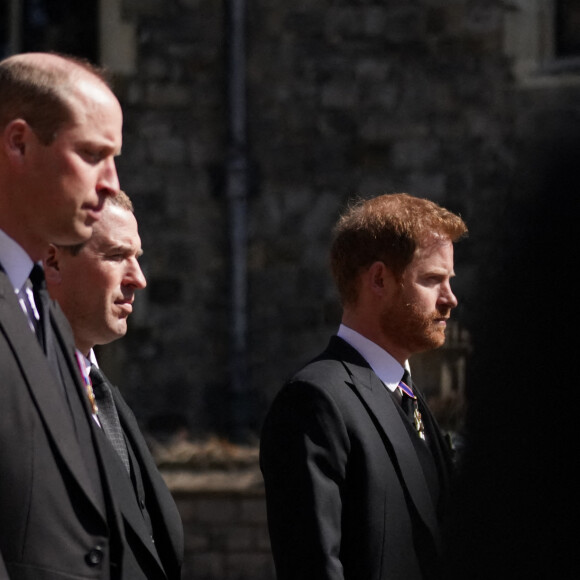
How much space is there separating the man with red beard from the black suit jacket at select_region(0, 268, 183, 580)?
1.99ft

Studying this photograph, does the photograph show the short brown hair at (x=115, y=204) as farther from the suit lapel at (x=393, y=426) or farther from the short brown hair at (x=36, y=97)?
the short brown hair at (x=36, y=97)

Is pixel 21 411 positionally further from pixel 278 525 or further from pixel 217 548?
pixel 217 548

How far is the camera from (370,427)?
9.30 ft

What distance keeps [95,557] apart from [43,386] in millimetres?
300

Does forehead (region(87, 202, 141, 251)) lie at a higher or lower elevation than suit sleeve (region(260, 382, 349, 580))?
higher

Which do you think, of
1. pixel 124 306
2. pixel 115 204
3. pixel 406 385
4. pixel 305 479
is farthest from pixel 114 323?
pixel 406 385

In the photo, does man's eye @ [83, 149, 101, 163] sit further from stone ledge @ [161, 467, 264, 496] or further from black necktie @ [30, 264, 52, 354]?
stone ledge @ [161, 467, 264, 496]

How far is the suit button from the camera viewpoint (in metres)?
2.18

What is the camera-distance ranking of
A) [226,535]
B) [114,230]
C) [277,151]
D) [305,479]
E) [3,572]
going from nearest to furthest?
[3,572]
[305,479]
[114,230]
[226,535]
[277,151]

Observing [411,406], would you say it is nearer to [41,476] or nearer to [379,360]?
[379,360]

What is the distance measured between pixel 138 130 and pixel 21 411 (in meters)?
7.17

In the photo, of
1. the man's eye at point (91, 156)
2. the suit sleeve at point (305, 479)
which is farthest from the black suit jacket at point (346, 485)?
the man's eye at point (91, 156)

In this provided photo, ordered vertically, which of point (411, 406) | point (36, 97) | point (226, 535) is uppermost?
point (36, 97)

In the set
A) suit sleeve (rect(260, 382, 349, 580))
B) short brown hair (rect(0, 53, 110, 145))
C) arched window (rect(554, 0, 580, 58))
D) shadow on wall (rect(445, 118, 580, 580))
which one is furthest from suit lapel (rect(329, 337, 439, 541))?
arched window (rect(554, 0, 580, 58))
